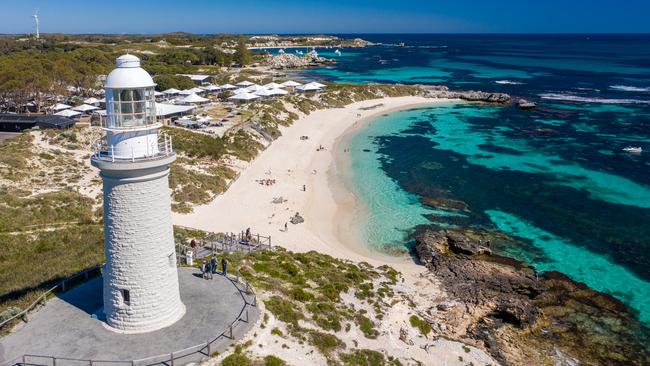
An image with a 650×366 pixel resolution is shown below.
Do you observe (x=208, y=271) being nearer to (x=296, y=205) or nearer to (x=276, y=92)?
(x=296, y=205)

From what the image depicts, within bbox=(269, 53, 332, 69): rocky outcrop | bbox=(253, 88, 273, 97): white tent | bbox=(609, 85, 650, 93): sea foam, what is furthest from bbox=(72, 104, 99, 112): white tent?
bbox=(609, 85, 650, 93): sea foam

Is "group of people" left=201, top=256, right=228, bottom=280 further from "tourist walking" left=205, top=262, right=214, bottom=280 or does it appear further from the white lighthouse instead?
the white lighthouse

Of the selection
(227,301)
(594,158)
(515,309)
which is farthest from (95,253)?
(594,158)

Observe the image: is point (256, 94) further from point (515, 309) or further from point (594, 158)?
point (515, 309)

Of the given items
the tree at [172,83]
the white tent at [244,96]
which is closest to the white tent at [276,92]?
the white tent at [244,96]

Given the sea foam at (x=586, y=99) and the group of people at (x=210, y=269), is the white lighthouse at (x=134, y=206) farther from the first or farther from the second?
the sea foam at (x=586, y=99)

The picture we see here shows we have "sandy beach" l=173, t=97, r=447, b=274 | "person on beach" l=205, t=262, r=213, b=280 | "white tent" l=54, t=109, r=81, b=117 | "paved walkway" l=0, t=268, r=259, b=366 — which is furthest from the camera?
"white tent" l=54, t=109, r=81, b=117
